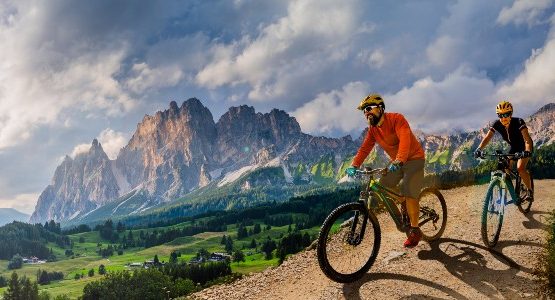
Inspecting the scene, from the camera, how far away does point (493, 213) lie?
13289 mm

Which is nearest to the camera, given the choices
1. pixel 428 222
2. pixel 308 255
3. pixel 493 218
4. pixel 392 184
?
pixel 392 184

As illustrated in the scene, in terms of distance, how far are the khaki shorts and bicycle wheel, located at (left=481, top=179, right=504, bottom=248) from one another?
252 centimetres

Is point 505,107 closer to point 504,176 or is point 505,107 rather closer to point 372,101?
point 504,176

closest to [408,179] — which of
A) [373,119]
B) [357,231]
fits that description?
[373,119]

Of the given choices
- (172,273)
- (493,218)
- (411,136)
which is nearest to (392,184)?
(411,136)

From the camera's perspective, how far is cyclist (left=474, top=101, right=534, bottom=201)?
1548 cm

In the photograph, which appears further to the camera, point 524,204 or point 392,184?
point 524,204

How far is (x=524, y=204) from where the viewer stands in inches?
680

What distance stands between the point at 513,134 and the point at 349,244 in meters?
8.76

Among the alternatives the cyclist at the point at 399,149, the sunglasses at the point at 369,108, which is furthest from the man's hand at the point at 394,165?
the sunglasses at the point at 369,108

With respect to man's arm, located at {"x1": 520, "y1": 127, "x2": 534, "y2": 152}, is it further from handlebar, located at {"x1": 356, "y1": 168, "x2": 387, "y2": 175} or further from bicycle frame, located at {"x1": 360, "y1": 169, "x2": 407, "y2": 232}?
handlebar, located at {"x1": 356, "y1": 168, "x2": 387, "y2": 175}

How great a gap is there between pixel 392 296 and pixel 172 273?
15238 cm

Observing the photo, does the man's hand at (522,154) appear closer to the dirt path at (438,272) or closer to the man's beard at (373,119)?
the dirt path at (438,272)

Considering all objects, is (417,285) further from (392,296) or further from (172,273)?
(172,273)
